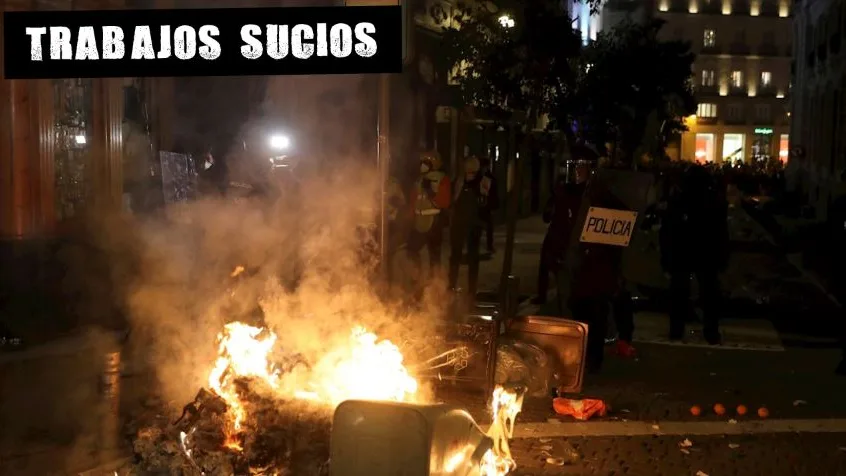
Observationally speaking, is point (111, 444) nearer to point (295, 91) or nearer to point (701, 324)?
point (295, 91)

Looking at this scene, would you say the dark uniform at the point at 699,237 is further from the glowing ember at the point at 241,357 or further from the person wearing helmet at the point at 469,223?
the glowing ember at the point at 241,357

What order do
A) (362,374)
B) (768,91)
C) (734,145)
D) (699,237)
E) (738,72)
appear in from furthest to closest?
(734,145), (768,91), (738,72), (699,237), (362,374)

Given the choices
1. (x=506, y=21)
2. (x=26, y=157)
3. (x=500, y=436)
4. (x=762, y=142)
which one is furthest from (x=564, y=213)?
(x=762, y=142)

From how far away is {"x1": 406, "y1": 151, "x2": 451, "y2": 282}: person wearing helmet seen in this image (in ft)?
34.8

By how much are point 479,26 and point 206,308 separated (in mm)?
8930

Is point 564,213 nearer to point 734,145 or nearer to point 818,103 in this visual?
point 818,103

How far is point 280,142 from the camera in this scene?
967 cm

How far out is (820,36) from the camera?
31031mm

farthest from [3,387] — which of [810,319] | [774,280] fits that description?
[774,280]

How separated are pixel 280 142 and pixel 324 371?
4549 mm

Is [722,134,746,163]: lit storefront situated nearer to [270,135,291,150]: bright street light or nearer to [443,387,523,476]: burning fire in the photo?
[270,135,291,150]: bright street light

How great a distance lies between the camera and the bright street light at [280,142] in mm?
9288

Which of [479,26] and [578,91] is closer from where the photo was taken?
[479,26]

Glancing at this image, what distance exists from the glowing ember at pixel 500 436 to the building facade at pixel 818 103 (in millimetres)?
18440
